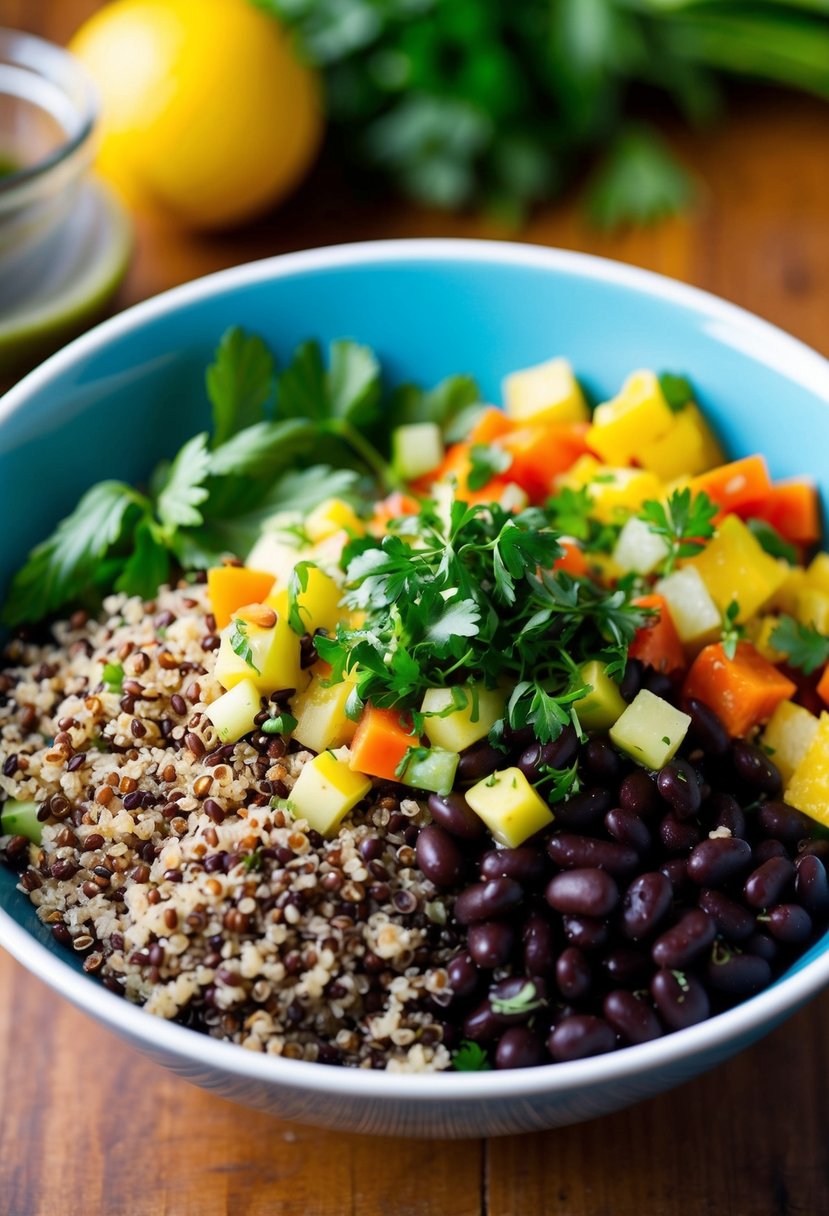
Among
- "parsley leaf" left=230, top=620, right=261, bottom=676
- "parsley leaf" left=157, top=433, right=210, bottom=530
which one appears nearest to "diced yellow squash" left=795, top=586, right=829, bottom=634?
"parsley leaf" left=230, top=620, right=261, bottom=676

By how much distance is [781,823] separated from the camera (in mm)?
2133

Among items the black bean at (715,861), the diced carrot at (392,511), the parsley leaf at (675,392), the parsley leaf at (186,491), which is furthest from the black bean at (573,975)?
the parsley leaf at (675,392)

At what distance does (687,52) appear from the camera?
12.5 ft

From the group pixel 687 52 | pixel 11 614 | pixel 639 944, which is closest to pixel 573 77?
pixel 687 52

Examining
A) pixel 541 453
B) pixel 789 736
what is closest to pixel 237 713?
pixel 541 453

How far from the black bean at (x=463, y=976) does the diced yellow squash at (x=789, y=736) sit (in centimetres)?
74

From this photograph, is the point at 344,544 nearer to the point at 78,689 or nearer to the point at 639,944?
the point at 78,689

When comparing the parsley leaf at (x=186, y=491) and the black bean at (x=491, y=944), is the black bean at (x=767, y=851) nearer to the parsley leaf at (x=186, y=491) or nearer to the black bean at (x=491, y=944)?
the black bean at (x=491, y=944)

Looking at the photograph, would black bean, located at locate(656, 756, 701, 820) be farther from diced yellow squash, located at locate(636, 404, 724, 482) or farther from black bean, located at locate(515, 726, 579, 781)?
diced yellow squash, located at locate(636, 404, 724, 482)

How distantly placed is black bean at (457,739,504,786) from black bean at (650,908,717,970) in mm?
387

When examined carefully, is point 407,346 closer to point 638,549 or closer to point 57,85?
point 638,549

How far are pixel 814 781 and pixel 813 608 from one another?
40 centimetres

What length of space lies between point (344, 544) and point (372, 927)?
747 mm

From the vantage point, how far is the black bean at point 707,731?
7.22 feet
